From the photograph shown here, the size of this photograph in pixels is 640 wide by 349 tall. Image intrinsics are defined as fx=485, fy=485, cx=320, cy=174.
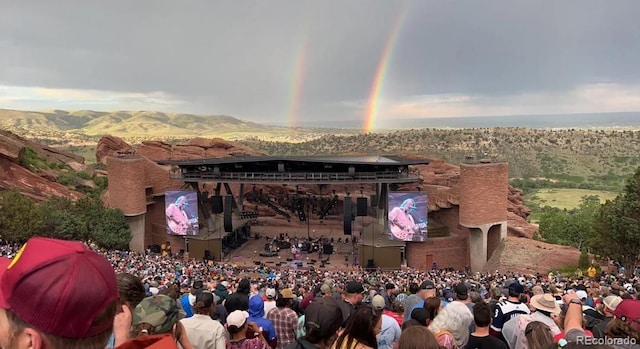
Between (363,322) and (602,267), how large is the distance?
3307cm

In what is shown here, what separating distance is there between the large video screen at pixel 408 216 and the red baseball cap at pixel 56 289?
33101mm

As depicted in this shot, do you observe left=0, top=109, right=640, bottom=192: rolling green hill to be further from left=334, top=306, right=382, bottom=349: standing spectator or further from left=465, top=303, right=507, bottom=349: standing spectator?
left=334, top=306, right=382, bottom=349: standing spectator

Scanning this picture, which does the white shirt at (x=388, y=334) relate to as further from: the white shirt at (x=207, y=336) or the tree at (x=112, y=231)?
the tree at (x=112, y=231)

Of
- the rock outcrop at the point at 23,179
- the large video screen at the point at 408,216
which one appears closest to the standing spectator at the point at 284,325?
the large video screen at the point at 408,216

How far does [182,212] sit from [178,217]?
1.74 ft

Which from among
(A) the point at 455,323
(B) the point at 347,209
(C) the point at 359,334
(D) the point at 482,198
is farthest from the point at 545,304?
(D) the point at 482,198

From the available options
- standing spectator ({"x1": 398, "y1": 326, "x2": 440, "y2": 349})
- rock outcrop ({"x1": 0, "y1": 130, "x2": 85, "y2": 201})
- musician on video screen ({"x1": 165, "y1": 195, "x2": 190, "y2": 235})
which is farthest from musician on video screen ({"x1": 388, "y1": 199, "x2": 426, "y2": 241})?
standing spectator ({"x1": 398, "y1": 326, "x2": 440, "y2": 349})

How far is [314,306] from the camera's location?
4.30 m

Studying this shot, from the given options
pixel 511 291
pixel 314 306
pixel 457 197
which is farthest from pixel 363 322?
pixel 457 197

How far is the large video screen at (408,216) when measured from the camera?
34.4 meters

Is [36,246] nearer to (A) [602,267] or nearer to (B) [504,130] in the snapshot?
(A) [602,267]

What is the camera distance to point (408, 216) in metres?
34.5

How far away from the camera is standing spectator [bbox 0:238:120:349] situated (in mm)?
1861

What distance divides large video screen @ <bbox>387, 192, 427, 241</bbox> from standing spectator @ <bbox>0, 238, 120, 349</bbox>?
109 ft
